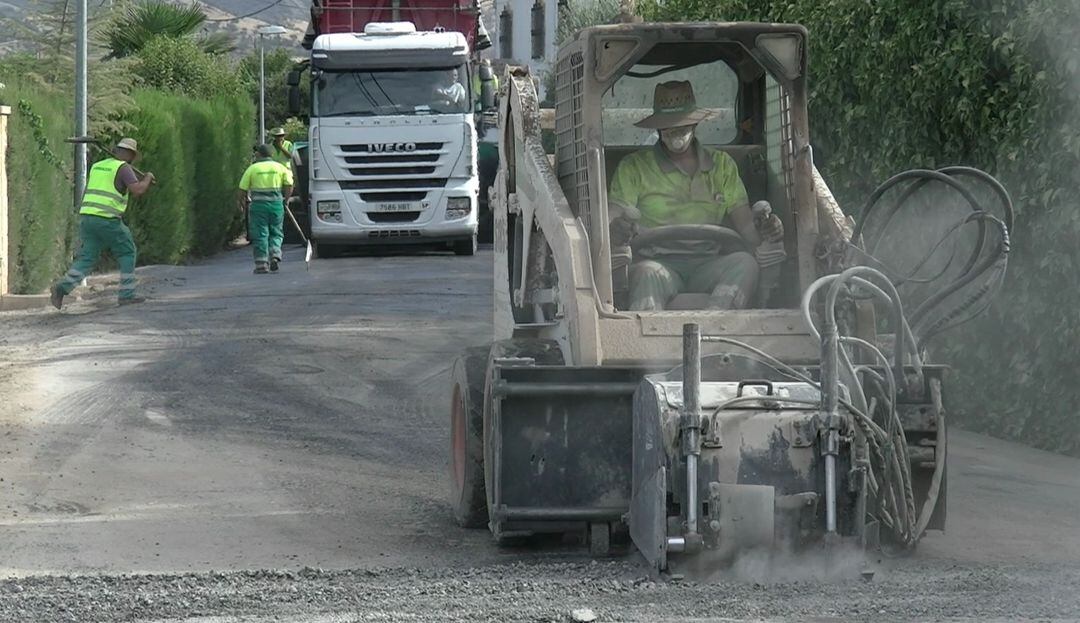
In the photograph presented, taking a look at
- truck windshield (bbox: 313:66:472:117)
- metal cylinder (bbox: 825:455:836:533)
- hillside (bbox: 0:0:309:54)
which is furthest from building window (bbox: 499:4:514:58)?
metal cylinder (bbox: 825:455:836:533)

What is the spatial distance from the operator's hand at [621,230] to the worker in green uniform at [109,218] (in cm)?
1100

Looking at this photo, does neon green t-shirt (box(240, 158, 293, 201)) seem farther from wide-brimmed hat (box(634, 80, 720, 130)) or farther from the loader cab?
wide-brimmed hat (box(634, 80, 720, 130))

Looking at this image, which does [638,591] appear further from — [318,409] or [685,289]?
[318,409]

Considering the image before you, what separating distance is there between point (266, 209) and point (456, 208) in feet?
9.56

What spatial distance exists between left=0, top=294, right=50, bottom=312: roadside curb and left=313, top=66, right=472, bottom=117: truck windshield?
589 cm

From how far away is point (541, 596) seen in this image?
6625mm

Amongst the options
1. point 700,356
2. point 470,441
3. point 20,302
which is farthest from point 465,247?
point 700,356

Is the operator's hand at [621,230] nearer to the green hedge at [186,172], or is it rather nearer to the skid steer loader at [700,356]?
the skid steer loader at [700,356]

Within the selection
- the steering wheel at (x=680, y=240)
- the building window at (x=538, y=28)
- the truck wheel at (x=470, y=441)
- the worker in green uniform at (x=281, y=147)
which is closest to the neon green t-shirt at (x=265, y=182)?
the worker in green uniform at (x=281, y=147)

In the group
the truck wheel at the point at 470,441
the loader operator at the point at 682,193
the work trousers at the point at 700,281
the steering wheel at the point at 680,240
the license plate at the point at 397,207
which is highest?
the license plate at the point at 397,207

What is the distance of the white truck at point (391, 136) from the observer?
78.8ft

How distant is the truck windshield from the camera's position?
24156 mm

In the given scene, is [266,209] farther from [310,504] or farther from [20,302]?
[310,504]

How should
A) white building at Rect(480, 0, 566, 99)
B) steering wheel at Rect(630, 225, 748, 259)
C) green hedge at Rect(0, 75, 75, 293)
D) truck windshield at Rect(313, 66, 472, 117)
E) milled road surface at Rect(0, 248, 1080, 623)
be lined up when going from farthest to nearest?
white building at Rect(480, 0, 566, 99)
truck windshield at Rect(313, 66, 472, 117)
green hedge at Rect(0, 75, 75, 293)
steering wheel at Rect(630, 225, 748, 259)
milled road surface at Rect(0, 248, 1080, 623)
